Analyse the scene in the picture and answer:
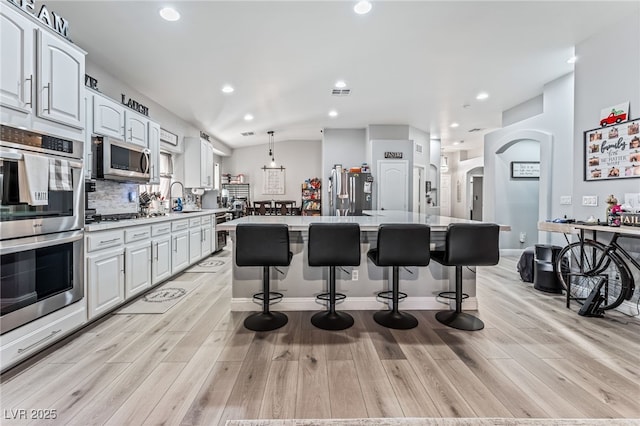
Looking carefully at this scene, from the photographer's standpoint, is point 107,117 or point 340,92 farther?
point 340,92

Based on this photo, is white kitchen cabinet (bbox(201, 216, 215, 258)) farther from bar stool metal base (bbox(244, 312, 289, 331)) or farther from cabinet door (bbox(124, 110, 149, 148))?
bar stool metal base (bbox(244, 312, 289, 331))

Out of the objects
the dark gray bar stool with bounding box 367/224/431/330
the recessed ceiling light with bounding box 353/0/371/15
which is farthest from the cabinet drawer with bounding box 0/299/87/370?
the recessed ceiling light with bounding box 353/0/371/15

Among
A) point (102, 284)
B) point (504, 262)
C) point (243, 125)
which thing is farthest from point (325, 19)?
point (504, 262)

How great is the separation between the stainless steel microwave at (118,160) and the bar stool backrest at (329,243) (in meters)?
2.47

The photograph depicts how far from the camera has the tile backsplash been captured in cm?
362

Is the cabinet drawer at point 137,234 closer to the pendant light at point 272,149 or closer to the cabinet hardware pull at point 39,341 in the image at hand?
the cabinet hardware pull at point 39,341

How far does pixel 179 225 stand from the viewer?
14.5ft

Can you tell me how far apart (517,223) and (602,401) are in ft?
16.3

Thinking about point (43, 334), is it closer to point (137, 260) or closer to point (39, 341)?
point (39, 341)

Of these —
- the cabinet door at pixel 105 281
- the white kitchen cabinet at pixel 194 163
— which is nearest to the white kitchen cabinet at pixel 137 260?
the cabinet door at pixel 105 281

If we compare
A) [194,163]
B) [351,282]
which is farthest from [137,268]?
[194,163]

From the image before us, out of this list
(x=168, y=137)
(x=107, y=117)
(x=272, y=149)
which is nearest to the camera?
(x=107, y=117)

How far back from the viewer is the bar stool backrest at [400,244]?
2568mm

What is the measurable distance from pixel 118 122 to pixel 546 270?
559 cm
